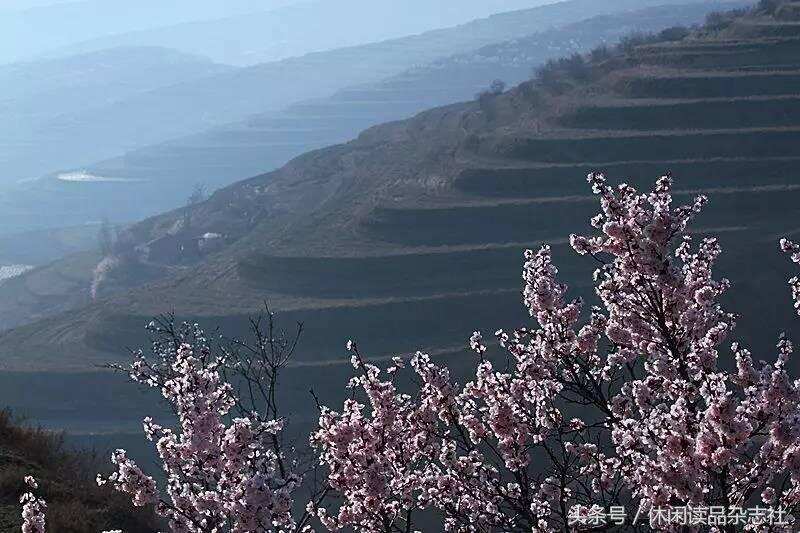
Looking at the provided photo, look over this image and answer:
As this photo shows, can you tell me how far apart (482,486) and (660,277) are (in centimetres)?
285

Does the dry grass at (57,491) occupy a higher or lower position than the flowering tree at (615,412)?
lower

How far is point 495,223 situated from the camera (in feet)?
277

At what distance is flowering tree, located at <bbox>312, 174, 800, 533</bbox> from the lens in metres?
6.98

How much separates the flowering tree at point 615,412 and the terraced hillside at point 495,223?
52408mm

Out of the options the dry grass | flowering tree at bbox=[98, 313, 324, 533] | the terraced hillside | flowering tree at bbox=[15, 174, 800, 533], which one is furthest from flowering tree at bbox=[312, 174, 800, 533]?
the terraced hillside

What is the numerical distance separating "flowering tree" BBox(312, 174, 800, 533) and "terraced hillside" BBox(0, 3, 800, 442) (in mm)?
52408

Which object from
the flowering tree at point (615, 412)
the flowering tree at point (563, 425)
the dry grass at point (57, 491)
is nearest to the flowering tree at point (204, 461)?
the flowering tree at point (563, 425)

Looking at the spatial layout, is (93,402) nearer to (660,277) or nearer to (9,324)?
(9,324)

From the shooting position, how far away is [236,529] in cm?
752

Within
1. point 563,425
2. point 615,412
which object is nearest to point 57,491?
point 563,425

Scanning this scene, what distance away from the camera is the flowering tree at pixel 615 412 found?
22.9ft

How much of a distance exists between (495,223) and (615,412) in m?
75.9

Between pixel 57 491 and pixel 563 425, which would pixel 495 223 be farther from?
pixel 563 425

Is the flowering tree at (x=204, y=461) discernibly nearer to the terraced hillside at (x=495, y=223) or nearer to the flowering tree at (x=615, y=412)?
the flowering tree at (x=615, y=412)
